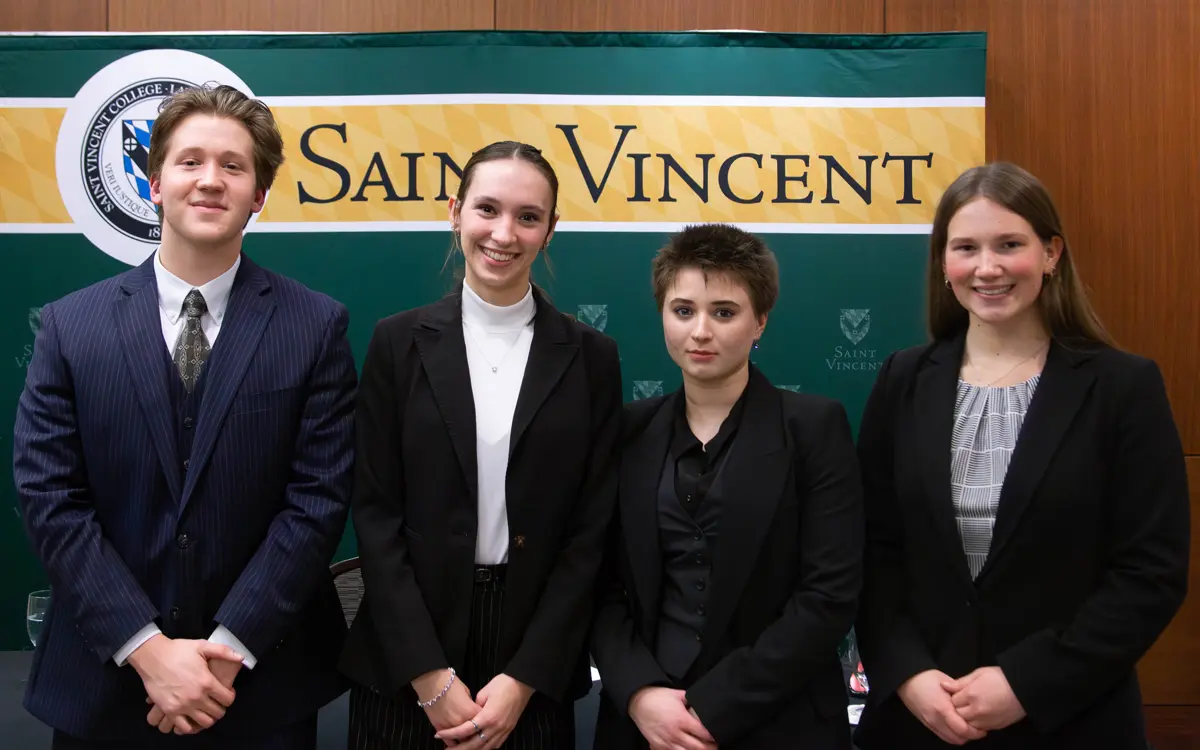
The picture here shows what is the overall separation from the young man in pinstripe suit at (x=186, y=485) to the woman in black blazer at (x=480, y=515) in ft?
0.33

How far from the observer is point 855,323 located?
362 centimetres

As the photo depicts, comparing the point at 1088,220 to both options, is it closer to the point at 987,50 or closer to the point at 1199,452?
Result: the point at 987,50

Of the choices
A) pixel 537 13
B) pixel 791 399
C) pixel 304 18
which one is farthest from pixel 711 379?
pixel 304 18

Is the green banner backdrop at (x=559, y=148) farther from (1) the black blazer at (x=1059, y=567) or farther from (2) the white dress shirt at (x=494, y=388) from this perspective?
(1) the black blazer at (x=1059, y=567)

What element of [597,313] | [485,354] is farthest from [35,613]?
[597,313]

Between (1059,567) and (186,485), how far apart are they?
4.99ft

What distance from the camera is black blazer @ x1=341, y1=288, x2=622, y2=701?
66.8 inches

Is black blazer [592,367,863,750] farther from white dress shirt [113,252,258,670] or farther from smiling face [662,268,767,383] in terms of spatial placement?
white dress shirt [113,252,258,670]

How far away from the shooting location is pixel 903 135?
3570 mm

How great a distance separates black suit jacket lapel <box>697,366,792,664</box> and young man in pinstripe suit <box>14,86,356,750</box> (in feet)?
2.31

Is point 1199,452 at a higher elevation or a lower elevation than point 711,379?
lower

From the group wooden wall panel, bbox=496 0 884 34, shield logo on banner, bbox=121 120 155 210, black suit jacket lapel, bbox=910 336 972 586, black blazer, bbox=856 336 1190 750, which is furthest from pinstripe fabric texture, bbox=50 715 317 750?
wooden wall panel, bbox=496 0 884 34

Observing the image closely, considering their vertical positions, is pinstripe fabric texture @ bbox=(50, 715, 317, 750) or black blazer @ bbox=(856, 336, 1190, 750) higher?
black blazer @ bbox=(856, 336, 1190, 750)

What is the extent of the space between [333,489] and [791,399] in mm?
870
